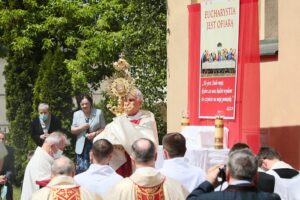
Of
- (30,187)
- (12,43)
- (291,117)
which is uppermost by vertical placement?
(12,43)

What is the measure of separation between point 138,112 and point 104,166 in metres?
2.79

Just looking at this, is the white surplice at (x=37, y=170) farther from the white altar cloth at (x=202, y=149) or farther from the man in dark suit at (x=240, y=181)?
the man in dark suit at (x=240, y=181)

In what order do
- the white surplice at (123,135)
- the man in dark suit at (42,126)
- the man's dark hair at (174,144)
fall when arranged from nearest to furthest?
the man's dark hair at (174,144)
the white surplice at (123,135)
the man in dark suit at (42,126)

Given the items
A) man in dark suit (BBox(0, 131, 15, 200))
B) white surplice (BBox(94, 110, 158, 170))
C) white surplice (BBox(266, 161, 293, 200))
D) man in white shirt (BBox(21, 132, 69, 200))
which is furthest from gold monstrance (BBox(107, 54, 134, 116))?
white surplice (BBox(266, 161, 293, 200))

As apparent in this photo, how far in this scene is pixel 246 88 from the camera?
9.44 meters

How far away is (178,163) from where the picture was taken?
627cm

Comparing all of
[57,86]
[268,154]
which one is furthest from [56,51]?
[268,154]

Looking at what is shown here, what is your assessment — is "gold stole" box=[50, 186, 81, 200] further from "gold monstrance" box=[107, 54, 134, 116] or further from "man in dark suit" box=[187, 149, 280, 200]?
"gold monstrance" box=[107, 54, 134, 116]

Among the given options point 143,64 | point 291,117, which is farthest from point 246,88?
point 143,64

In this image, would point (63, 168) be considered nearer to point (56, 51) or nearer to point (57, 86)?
point (57, 86)

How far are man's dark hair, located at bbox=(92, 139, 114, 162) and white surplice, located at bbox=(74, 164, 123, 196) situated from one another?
90 millimetres

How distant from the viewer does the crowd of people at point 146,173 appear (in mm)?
4684

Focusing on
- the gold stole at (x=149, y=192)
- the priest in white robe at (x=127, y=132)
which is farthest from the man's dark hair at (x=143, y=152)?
the priest in white robe at (x=127, y=132)

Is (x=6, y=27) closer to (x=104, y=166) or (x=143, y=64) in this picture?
(x=143, y=64)
